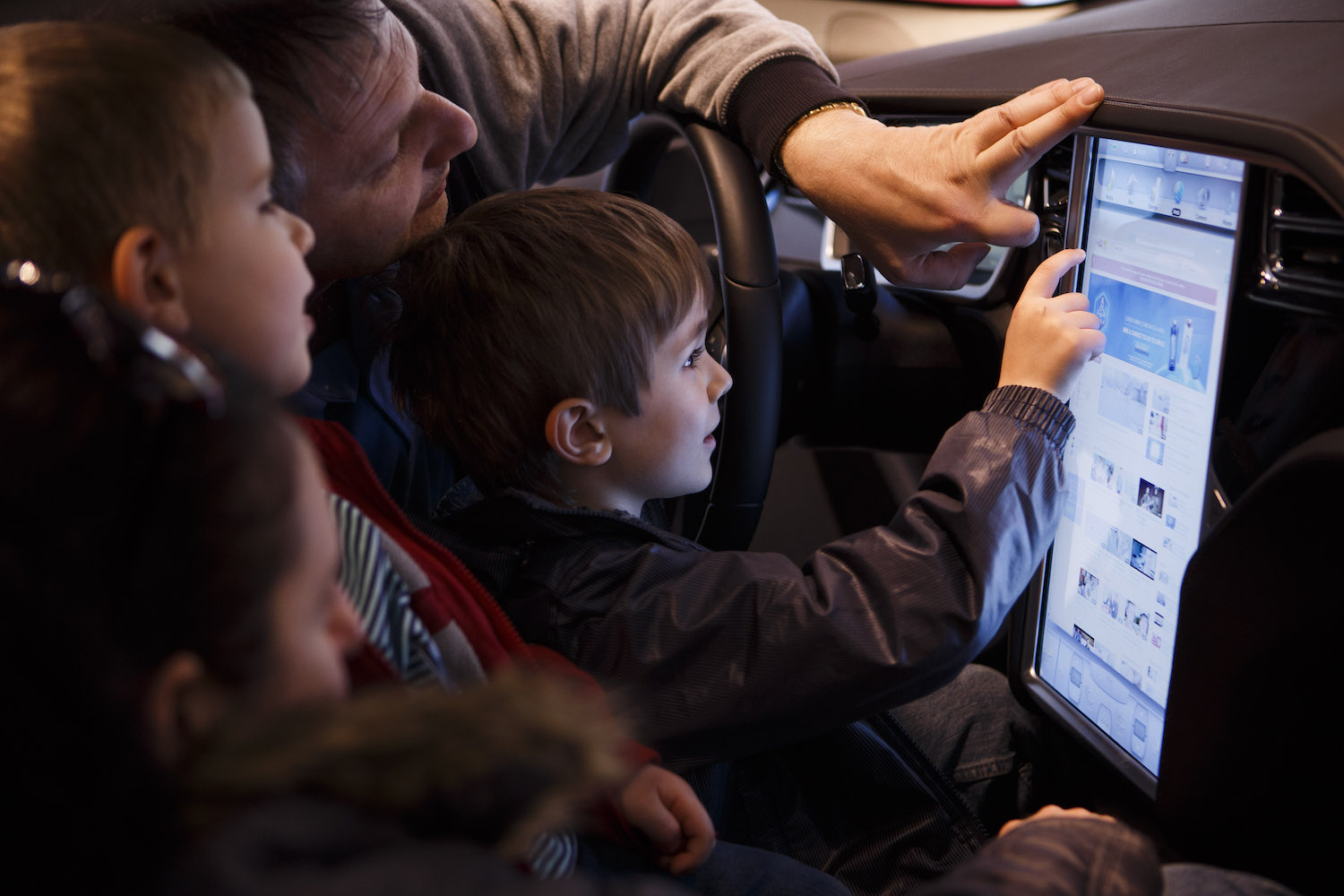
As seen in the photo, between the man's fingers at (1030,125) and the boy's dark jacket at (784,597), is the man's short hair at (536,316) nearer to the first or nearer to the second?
the boy's dark jacket at (784,597)

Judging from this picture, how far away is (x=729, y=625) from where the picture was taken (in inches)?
28.5

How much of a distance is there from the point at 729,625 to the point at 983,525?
7.5 inches

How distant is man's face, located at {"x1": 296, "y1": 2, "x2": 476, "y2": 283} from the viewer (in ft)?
2.73

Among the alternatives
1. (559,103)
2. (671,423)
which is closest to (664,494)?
(671,423)

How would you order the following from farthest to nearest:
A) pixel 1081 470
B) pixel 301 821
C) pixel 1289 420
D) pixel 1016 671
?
pixel 1016 671 → pixel 1081 470 → pixel 1289 420 → pixel 301 821

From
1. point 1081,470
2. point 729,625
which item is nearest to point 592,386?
point 729,625

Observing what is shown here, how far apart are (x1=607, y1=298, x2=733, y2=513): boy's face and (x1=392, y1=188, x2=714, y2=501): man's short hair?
12 mm

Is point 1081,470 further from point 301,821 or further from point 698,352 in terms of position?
point 301,821

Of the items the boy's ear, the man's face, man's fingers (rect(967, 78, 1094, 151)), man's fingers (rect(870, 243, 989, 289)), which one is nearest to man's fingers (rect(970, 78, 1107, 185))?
man's fingers (rect(967, 78, 1094, 151))

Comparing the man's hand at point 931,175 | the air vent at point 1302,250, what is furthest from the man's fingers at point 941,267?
the air vent at point 1302,250

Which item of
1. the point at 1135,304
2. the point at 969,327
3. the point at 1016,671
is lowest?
the point at 1016,671

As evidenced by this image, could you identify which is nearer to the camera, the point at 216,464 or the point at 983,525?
the point at 216,464

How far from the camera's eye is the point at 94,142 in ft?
1.57

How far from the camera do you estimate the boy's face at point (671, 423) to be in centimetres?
87
